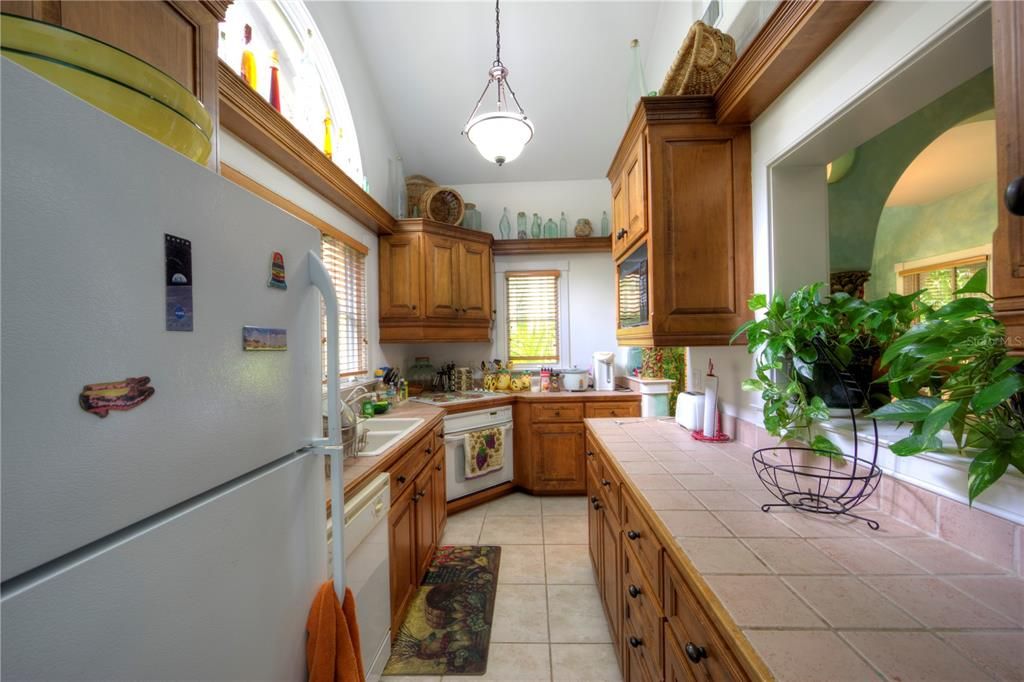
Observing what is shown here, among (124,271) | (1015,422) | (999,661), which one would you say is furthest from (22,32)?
(1015,422)

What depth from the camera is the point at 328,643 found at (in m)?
0.84

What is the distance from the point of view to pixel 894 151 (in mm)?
1895

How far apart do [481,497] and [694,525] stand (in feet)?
8.21

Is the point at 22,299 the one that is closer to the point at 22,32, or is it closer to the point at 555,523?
the point at 22,32

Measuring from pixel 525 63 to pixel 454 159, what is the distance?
1.05 metres

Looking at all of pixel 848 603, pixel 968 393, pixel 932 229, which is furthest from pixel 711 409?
pixel 932 229

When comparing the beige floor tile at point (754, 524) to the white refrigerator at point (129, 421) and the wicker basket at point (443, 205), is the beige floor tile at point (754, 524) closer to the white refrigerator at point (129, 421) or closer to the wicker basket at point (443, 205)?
the white refrigerator at point (129, 421)

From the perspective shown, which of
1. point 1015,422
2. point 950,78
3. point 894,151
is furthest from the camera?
point 894,151

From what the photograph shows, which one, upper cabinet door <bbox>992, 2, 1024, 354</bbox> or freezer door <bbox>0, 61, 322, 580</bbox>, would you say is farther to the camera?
upper cabinet door <bbox>992, 2, 1024, 354</bbox>

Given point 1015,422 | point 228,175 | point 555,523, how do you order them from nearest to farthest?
point 1015,422
point 228,175
point 555,523

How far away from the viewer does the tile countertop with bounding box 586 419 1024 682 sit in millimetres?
561

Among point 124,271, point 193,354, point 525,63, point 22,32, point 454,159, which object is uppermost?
point 525,63

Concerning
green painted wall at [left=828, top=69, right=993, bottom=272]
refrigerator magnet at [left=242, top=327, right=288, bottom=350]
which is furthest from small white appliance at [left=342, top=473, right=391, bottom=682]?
green painted wall at [left=828, top=69, right=993, bottom=272]

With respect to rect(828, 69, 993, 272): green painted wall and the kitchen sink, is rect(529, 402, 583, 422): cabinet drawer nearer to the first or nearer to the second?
the kitchen sink
